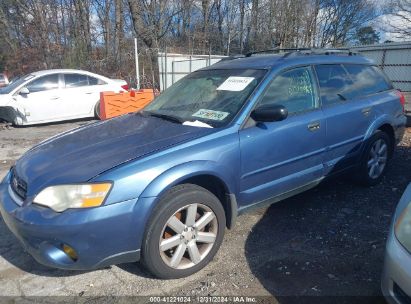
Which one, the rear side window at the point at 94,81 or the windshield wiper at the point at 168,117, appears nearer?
the windshield wiper at the point at 168,117

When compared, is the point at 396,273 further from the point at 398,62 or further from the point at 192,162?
the point at 398,62

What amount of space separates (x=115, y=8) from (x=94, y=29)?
1830 millimetres

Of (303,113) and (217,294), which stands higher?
(303,113)

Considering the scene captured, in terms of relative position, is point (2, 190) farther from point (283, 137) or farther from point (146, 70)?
point (146, 70)

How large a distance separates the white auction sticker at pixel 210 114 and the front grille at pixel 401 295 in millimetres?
1807

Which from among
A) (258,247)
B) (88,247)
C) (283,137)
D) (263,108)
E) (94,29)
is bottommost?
(258,247)

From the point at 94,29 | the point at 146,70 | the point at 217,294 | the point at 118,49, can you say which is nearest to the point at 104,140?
the point at 217,294

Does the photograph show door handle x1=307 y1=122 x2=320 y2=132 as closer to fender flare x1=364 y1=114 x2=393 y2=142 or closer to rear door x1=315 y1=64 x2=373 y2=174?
rear door x1=315 y1=64 x2=373 y2=174

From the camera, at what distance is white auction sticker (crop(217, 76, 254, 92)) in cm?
338

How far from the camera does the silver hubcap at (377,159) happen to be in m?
4.49

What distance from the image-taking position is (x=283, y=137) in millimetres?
3311

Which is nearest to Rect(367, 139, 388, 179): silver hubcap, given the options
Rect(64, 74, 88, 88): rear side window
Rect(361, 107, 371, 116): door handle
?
Rect(361, 107, 371, 116): door handle

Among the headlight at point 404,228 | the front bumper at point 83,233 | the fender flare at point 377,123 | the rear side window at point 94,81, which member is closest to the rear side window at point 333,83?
the fender flare at point 377,123

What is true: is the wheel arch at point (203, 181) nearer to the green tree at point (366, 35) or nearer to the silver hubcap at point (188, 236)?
the silver hubcap at point (188, 236)
